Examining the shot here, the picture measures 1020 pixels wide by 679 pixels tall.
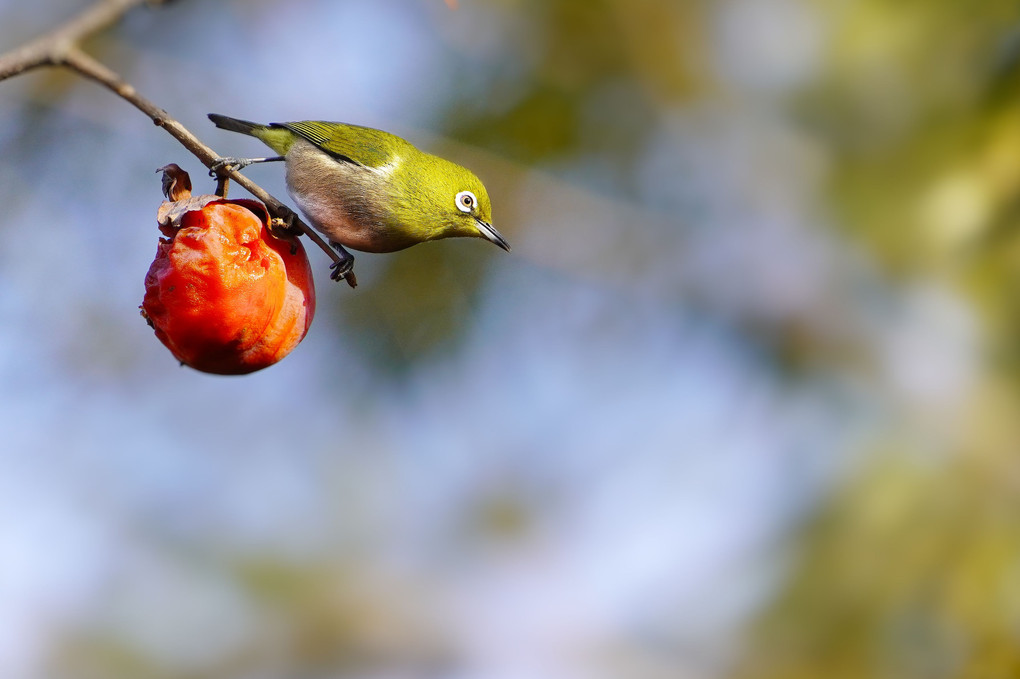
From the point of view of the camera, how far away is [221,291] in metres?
2.46

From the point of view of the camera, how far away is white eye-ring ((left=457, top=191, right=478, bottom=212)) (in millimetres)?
3533

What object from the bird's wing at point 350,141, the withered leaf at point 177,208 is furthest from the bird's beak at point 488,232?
the withered leaf at point 177,208

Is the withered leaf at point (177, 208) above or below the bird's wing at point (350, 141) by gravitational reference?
below

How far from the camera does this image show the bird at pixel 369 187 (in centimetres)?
326

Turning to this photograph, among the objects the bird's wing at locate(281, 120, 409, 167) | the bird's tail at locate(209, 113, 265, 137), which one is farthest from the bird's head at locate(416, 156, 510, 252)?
the bird's tail at locate(209, 113, 265, 137)

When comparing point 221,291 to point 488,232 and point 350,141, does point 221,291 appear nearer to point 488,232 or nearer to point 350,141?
point 350,141

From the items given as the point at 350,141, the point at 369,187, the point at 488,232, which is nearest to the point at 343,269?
the point at 369,187

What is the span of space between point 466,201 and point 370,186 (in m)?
0.42

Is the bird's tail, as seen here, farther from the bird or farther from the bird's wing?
the bird's wing

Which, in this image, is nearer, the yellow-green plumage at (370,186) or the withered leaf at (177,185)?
the withered leaf at (177,185)

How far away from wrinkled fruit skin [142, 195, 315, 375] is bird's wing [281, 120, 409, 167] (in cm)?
85

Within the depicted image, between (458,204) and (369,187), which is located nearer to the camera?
(369,187)

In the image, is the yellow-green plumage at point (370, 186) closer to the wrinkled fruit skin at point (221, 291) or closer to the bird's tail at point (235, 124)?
the bird's tail at point (235, 124)

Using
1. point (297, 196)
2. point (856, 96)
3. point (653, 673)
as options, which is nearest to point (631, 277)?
point (856, 96)
